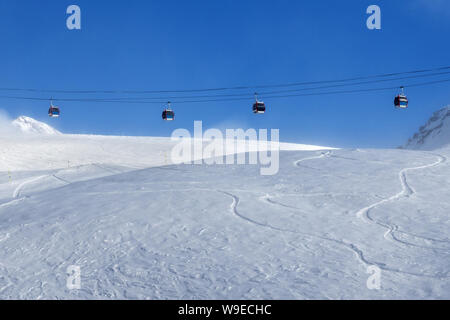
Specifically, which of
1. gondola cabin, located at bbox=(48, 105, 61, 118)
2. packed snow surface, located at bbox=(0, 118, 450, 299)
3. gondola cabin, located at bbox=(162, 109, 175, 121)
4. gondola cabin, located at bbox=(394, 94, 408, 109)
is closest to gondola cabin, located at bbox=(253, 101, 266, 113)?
gondola cabin, located at bbox=(162, 109, 175, 121)

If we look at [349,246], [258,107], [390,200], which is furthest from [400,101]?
[349,246]

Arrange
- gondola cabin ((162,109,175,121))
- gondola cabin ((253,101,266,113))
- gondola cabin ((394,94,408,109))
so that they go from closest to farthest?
1. gondola cabin ((394,94,408,109))
2. gondola cabin ((253,101,266,113))
3. gondola cabin ((162,109,175,121))

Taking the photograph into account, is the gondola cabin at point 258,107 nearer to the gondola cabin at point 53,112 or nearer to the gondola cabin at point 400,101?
the gondola cabin at point 400,101

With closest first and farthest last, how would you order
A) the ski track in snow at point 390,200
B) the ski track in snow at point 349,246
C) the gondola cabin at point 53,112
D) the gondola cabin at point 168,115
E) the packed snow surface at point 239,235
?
1. the packed snow surface at point 239,235
2. the ski track in snow at point 349,246
3. the ski track in snow at point 390,200
4. the gondola cabin at point 168,115
5. the gondola cabin at point 53,112

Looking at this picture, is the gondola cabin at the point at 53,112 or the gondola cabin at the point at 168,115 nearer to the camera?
the gondola cabin at the point at 168,115

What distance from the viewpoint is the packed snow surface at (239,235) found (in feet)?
23.9

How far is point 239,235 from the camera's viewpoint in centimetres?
977

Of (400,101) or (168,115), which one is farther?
(168,115)

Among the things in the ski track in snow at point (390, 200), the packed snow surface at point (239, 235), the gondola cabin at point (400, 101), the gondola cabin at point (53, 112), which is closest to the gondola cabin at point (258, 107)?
the gondola cabin at point (400, 101)

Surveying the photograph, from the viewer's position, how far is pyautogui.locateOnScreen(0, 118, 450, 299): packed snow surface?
728cm

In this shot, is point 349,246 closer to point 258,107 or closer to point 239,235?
point 239,235

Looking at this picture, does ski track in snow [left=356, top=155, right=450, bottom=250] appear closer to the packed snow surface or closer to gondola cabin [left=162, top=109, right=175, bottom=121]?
the packed snow surface

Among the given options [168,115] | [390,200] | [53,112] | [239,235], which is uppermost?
[53,112]

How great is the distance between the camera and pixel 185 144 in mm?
52656
